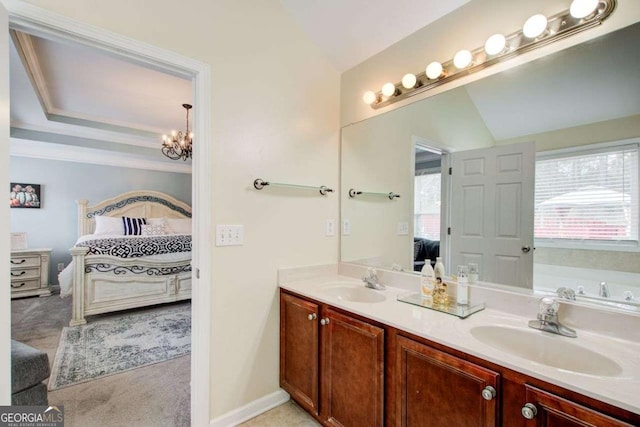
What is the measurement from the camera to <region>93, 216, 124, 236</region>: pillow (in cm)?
473

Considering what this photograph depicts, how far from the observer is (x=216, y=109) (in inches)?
64.1

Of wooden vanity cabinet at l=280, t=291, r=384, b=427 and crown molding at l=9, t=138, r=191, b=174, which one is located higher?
crown molding at l=9, t=138, r=191, b=174

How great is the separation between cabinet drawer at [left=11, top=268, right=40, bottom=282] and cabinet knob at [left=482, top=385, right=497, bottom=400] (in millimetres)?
5698

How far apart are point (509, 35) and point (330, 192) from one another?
1336mm

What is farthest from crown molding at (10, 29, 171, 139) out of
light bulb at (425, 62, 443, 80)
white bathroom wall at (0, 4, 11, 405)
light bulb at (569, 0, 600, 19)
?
light bulb at (569, 0, 600, 19)

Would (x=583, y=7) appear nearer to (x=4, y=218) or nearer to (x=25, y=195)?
(x=4, y=218)

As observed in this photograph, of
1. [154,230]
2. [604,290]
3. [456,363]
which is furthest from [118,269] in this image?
[604,290]

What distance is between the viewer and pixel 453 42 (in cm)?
156

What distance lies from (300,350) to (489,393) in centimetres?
108

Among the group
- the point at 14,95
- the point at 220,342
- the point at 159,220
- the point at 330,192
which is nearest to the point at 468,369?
the point at 220,342

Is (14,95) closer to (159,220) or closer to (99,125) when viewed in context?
(99,125)

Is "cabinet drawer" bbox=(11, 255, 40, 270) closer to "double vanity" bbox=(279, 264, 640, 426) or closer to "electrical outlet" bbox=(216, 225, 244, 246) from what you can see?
"electrical outlet" bbox=(216, 225, 244, 246)

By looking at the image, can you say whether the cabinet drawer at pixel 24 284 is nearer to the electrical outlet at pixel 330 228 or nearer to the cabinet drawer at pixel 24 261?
the cabinet drawer at pixel 24 261

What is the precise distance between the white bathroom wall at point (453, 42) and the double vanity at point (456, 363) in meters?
1.12
